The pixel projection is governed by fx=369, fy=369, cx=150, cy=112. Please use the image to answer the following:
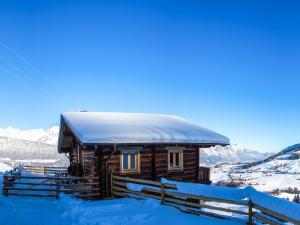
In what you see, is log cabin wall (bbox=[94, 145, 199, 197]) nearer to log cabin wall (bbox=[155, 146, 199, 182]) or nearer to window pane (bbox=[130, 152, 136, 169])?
log cabin wall (bbox=[155, 146, 199, 182])

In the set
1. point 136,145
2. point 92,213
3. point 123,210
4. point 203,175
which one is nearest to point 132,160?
point 136,145

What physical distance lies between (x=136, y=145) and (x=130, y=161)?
1023mm

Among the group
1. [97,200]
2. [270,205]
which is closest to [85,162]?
[97,200]

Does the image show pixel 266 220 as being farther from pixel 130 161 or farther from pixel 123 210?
pixel 130 161

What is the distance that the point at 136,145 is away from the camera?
70.4 feet

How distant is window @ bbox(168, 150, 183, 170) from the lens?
23.5 metres

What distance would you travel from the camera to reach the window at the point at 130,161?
21344 mm

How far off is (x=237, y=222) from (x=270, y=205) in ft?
6.47

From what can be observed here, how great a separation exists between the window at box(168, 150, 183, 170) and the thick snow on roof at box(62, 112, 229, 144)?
1.38 metres

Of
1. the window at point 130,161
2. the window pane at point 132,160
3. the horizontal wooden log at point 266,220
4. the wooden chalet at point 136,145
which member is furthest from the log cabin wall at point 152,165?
Answer: the horizontal wooden log at point 266,220

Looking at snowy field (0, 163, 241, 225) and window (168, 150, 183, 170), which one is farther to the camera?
window (168, 150, 183, 170)

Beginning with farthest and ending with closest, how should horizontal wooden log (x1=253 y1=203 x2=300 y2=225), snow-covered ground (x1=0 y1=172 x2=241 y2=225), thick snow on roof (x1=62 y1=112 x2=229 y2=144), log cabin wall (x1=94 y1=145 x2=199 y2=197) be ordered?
1. log cabin wall (x1=94 y1=145 x2=199 y2=197)
2. thick snow on roof (x1=62 y1=112 x2=229 y2=144)
3. snow-covered ground (x1=0 y1=172 x2=241 y2=225)
4. horizontal wooden log (x1=253 y1=203 x2=300 y2=225)

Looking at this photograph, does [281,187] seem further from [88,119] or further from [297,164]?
[88,119]

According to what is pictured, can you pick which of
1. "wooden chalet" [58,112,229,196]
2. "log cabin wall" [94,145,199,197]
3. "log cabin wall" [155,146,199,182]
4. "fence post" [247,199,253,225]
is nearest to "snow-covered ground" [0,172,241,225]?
"fence post" [247,199,253,225]
